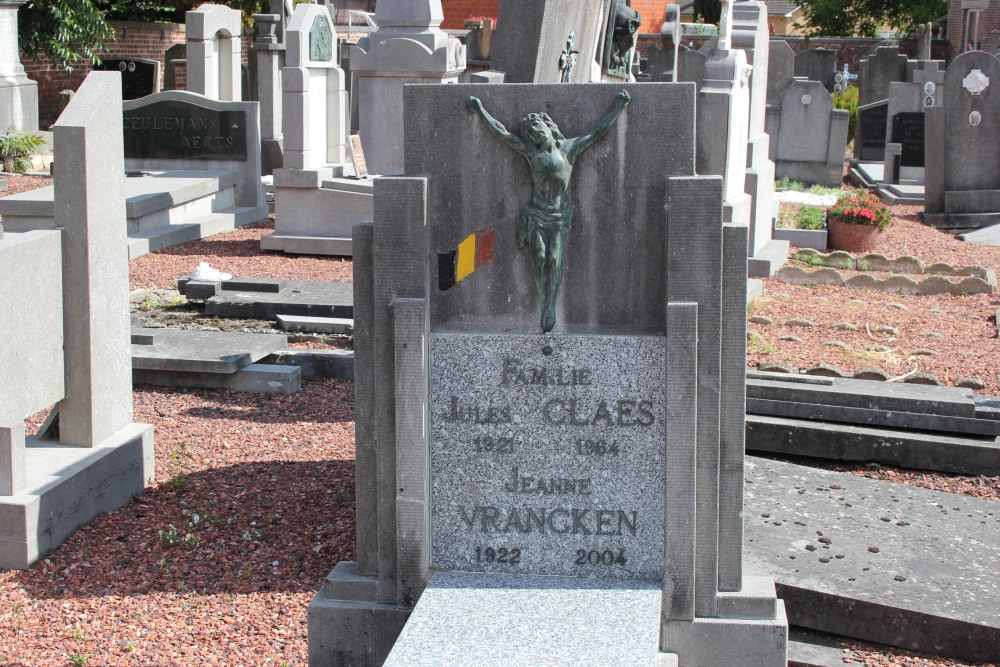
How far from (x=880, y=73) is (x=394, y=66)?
16.6 meters

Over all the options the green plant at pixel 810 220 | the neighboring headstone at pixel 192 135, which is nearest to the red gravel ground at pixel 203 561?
the neighboring headstone at pixel 192 135

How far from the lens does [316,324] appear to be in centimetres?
842

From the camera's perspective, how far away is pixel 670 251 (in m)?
3.72

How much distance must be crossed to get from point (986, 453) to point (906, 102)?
622 inches

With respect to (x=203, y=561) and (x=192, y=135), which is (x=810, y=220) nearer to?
(x=192, y=135)

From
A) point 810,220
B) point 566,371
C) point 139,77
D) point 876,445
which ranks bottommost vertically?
point 876,445

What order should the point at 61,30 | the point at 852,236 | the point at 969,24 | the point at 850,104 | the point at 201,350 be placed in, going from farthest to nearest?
the point at 969,24
the point at 850,104
the point at 61,30
the point at 852,236
the point at 201,350

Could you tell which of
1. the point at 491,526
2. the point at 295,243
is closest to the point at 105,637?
the point at 491,526

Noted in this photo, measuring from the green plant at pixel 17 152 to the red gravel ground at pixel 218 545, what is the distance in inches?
451

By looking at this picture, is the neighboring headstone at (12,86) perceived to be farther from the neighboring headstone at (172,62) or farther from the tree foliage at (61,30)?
the neighboring headstone at (172,62)

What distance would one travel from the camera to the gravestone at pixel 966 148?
14.8 metres

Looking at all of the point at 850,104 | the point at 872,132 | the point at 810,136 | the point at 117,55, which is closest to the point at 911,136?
the point at 810,136

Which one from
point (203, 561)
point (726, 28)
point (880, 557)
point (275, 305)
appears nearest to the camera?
point (880, 557)

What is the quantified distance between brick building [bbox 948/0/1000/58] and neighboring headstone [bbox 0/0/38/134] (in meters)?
25.2
